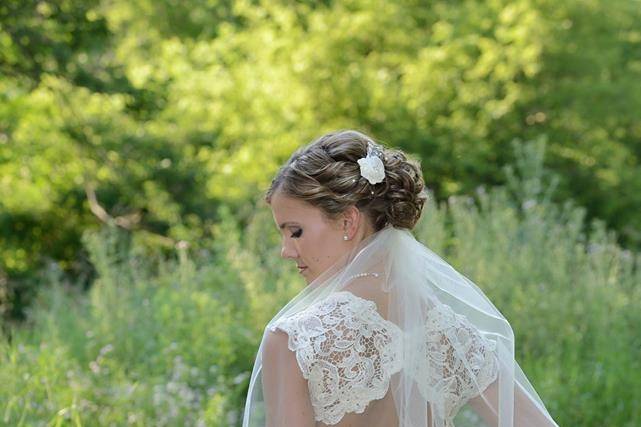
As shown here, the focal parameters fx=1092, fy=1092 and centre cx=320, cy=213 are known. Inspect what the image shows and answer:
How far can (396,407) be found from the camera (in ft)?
7.86

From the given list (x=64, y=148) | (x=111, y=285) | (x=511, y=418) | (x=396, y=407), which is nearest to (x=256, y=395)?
(x=396, y=407)

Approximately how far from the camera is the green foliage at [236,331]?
500cm

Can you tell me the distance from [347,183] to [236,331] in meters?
3.81

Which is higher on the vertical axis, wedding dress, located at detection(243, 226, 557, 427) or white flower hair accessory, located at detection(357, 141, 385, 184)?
white flower hair accessory, located at detection(357, 141, 385, 184)

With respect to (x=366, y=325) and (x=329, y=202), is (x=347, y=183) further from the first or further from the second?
(x=366, y=325)

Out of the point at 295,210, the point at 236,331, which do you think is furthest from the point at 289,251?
the point at 236,331

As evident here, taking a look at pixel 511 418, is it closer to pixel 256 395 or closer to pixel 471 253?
pixel 256 395

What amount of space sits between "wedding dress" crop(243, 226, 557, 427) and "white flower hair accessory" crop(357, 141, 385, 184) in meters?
0.13

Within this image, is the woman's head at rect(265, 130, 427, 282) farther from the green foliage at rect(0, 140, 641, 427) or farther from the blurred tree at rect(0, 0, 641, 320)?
the blurred tree at rect(0, 0, 641, 320)

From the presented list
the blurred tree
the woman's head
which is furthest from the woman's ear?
the blurred tree

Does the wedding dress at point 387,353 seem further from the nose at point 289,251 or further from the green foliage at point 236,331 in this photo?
the green foliage at point 236,331

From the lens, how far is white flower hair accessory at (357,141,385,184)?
8.01 feet

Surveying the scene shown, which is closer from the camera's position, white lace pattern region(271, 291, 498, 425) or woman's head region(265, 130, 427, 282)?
white lace pattern region(271, 291, 498, 425)

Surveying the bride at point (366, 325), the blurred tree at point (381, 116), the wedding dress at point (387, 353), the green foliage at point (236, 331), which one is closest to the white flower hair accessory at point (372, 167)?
the bride at point (366, 325)
